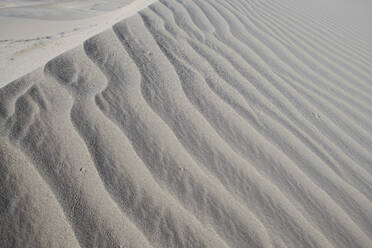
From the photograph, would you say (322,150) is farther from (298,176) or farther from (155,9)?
(155,9)

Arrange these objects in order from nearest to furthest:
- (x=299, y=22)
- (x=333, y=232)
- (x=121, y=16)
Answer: (x=333, y=232) < (x=121, y=16) < (x=299, y=22)

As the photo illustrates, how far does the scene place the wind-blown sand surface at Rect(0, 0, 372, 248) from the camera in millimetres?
1134

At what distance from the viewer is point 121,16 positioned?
8.52ft

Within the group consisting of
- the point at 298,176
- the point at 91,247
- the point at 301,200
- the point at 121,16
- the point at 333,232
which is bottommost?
the point at 333,232

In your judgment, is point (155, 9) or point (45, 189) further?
point (155, 9)

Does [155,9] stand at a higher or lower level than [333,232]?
higher

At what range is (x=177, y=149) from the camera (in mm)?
1469

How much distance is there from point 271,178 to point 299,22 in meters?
2.96

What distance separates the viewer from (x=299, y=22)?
384cm

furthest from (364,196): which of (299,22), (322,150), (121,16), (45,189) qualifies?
(299,22)

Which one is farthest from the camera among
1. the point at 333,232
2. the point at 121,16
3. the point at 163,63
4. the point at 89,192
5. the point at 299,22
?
the point at 299,22

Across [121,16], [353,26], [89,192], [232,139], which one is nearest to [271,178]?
[232,139]

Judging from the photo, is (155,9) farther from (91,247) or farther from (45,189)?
(91,247)

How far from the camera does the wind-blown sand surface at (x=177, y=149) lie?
1.13 metres
